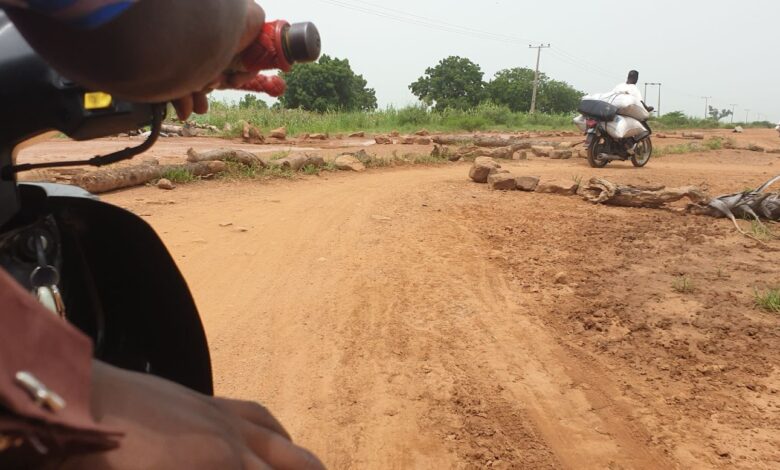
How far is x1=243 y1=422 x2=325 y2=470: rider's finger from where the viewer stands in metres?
0.83

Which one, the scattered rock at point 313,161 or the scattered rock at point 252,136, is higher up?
the scattered rock at point 252,136

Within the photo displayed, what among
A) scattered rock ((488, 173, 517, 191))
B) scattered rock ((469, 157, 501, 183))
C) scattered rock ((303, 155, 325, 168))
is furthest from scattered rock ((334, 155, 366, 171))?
scattered rock ((488, 173, 517, 191))

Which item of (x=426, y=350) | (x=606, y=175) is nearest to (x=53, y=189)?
(x=426, y=350)

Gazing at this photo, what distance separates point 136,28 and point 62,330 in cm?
34

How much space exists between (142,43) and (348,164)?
8.39 m

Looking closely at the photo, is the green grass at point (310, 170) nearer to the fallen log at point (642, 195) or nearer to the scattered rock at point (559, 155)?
the fallen log at point (642, 195)

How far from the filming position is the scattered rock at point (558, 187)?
725 centimetres

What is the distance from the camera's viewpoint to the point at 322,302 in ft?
12.2

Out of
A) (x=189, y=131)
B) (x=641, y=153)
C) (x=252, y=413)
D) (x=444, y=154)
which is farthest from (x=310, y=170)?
(x=189, y=131)

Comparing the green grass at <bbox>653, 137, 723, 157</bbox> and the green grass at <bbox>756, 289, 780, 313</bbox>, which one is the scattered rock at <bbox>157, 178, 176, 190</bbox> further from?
Answer: the green grass at <bbox>653, 137, 723, 157</bbox>

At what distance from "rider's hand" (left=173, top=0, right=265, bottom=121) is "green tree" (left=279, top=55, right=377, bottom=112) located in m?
29.2

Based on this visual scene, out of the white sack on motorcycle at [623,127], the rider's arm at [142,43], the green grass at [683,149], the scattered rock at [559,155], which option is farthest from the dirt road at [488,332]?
the green grass at [683,149]

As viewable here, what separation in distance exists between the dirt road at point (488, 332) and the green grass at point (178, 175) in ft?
3.74

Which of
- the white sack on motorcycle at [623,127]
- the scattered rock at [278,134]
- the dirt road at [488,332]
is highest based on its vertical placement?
the white sack on motorcycle at [623,127]
